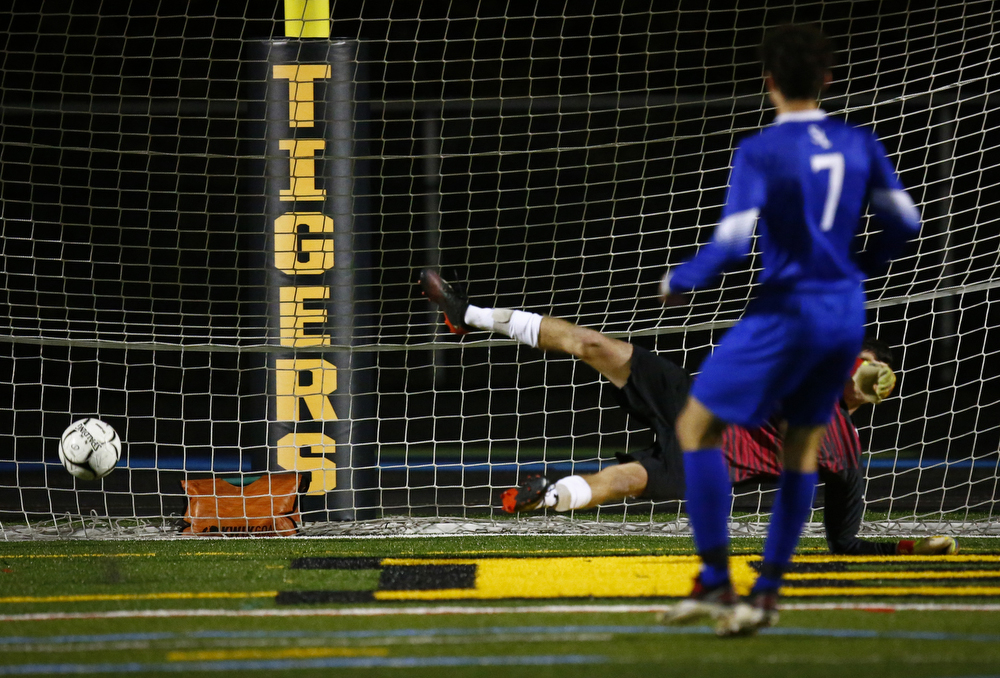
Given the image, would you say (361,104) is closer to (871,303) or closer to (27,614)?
(871,303)

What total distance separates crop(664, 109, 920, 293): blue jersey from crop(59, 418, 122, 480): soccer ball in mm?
2489

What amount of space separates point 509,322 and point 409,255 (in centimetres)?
736

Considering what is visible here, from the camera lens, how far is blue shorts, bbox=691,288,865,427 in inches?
108

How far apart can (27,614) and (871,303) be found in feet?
11.5

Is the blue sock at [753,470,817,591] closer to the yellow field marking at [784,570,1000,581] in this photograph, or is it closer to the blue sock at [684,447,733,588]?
the blue sock at [684,447,733,588]

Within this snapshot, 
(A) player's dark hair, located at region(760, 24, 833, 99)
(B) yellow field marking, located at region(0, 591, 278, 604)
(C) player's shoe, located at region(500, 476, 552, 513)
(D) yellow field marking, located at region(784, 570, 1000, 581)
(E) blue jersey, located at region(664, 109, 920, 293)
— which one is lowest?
(B) yellow field marking, located at region(0, 591, 278, 604)

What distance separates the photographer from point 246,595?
362cm

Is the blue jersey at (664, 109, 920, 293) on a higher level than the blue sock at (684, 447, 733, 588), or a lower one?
higher

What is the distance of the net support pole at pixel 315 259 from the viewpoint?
17.6 ft

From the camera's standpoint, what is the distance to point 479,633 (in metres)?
2.96

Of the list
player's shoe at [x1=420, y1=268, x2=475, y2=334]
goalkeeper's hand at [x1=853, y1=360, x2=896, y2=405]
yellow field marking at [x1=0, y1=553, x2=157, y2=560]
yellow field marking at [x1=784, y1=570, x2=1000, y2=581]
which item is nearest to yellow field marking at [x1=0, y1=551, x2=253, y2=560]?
yellow field marking at [x1=0, y1=553, x2=157, y2=560]

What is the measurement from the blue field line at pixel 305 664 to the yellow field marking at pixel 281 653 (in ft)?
0.14

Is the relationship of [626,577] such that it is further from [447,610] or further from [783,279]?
[783,279]

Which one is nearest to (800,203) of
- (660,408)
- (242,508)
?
(660,408)
